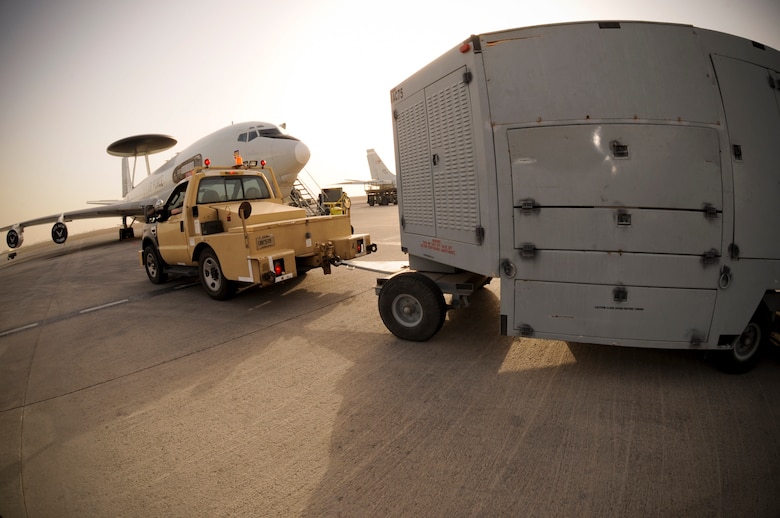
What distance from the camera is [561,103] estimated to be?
3164 mm

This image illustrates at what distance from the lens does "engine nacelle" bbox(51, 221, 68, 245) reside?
19266 millimetres

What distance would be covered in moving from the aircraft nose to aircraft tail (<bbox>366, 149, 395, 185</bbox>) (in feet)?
90.0

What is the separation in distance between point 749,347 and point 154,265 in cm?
1030

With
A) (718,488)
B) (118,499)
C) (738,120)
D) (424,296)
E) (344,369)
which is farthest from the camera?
(424,296)

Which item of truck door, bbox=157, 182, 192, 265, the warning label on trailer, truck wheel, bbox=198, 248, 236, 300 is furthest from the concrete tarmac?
truck door, bbox=157, 182, 192, 265

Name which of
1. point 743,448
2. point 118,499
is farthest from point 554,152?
point 118,499

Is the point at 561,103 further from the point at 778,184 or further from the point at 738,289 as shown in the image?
the point at 738,289

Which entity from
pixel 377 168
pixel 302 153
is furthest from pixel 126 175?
pixel 302 153

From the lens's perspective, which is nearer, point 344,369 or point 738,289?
point 738,289

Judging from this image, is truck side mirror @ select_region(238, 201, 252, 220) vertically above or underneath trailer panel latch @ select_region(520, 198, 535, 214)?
above

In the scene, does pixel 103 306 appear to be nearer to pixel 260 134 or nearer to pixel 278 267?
pixel 278 267

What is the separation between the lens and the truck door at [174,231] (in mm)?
7248

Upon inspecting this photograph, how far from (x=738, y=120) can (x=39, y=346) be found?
863 cm

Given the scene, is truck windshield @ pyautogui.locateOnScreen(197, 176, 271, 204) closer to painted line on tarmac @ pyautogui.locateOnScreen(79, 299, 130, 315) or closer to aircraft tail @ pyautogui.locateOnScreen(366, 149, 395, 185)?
painted line on tarmac @ pyautogui.locateOnScreen(79, 299, 130, 315)
